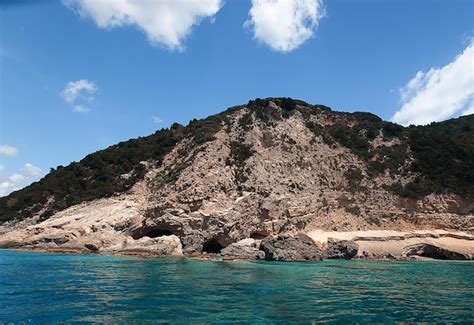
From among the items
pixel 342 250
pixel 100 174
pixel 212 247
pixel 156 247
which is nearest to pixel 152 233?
pixel 212 247

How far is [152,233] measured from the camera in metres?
47.4

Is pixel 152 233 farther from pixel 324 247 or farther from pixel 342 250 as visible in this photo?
pixel 342 250

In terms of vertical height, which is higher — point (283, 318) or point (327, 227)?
point (327, 227)

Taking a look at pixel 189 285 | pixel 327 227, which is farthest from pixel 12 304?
pixel 327 227

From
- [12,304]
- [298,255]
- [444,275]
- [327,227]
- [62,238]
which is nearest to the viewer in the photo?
[12,304]

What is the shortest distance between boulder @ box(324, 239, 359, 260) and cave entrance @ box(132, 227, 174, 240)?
1710 cm

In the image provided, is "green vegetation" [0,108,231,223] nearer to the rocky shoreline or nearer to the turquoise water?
the rocky shoreline

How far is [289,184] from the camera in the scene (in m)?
53.3

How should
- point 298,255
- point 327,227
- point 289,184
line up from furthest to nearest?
point 289,184
point 327,227
point 298,255

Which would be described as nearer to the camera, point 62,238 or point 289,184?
point 62,238

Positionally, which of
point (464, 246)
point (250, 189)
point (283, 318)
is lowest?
point (283, 318)

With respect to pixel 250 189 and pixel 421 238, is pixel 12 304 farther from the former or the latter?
pixel 421 238

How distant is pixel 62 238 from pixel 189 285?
30.6m

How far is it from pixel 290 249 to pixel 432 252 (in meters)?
19.3
